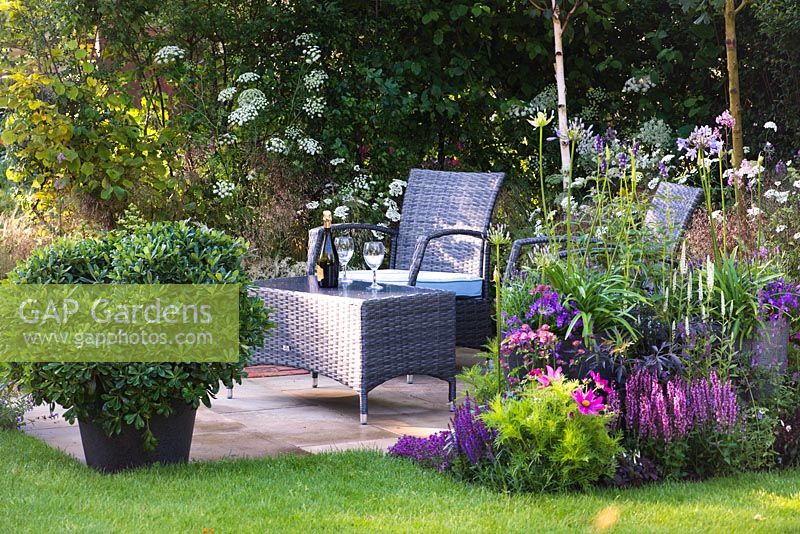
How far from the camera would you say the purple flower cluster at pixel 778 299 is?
3742 millimetres

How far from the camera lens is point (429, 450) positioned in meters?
3.76

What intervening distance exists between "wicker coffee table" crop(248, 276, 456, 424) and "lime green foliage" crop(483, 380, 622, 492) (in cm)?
108

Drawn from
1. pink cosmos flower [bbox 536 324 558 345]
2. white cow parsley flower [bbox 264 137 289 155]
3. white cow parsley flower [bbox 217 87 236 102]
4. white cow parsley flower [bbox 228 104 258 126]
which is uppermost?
white cow parsley flower [bbox 217 87 236 102]

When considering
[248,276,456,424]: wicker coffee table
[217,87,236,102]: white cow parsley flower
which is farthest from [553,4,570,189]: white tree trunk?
[248,276,456,424]: wicker coffee table

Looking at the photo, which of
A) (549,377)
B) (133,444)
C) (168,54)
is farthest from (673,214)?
(168,54)

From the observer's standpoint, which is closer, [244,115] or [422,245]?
[422,245]

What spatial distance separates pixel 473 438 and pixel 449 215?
2.68 m

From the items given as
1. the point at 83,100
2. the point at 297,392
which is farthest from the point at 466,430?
the point at 83,100

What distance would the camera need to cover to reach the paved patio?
161 inches

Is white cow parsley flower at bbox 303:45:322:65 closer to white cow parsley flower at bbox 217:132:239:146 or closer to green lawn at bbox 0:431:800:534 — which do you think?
white cow parsley flower at bbox 217:132:239:146

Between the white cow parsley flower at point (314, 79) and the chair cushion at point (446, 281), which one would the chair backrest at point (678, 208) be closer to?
the chair cushion at point (446, 281)

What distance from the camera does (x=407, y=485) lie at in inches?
134

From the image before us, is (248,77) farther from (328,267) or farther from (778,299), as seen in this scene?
(778,299)

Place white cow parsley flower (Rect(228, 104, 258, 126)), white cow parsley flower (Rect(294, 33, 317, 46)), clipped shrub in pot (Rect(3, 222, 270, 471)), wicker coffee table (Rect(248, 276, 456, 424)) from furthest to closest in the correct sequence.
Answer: white cow parsley flower (Rect(294, 33, 317, 46)) → white cow parsley flower (Rect(228, 104, 258, 126)) → wicker coffee table (Rect(248, 276, 456, 424)) → clipped shrub in pot (Rect(3, 222, 270, 471))
